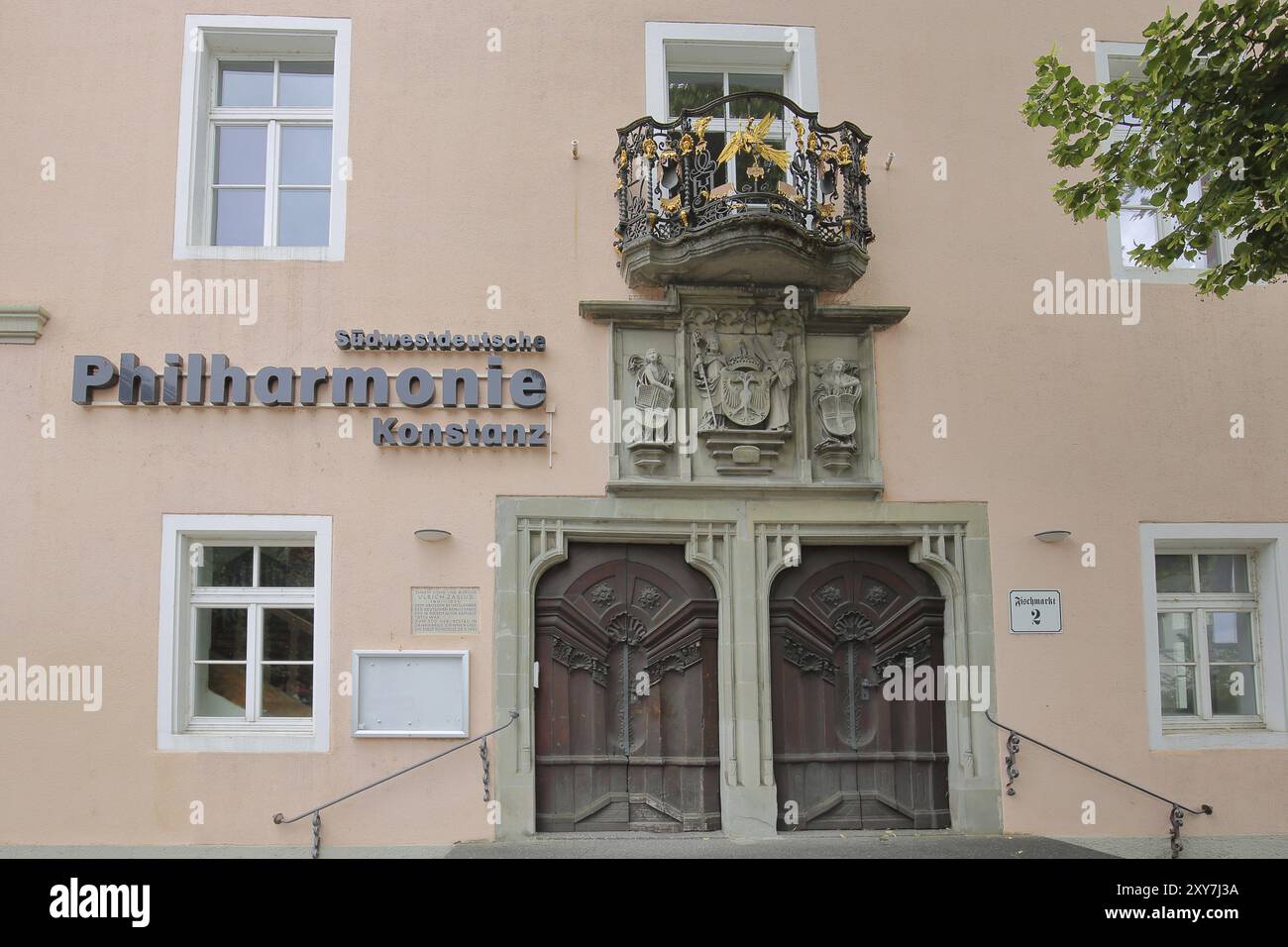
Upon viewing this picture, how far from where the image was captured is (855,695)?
28.9 feet

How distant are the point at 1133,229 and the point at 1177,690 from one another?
370cm

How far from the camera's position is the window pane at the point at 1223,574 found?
30.0ft

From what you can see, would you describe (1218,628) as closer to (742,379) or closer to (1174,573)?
(1174,573)

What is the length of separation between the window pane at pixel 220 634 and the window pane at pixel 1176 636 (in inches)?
274

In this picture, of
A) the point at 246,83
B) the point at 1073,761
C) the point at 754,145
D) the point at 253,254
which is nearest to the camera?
the point at 754,145

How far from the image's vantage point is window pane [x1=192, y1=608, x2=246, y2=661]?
335 inches

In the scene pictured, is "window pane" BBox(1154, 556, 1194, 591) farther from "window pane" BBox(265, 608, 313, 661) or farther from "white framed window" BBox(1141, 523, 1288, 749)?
"window pane" BBox(265, 608, 313, 661)

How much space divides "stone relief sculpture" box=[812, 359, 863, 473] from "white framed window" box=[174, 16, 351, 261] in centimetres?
380

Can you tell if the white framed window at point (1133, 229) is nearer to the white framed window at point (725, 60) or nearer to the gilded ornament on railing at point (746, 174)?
the gilded ornament on railing at point (746, 174)

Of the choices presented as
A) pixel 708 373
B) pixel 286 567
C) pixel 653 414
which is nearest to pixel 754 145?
pixel 708 373

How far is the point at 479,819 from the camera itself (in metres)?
8.21

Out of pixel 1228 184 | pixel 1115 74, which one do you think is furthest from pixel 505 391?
pixel 1115 74

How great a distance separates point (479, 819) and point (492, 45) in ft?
19.1

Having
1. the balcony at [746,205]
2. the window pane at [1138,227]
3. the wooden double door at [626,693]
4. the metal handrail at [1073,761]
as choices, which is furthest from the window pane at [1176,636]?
the balcony at [746,205]
